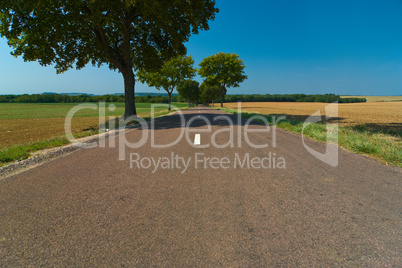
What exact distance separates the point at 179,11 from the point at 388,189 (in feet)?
49.4

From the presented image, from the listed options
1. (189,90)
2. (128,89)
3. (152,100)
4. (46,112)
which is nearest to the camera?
(128,89)

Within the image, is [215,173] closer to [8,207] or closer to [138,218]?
[138,218]

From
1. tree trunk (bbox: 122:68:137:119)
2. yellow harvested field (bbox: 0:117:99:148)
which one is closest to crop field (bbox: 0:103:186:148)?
yellow harvested field (bbox: 0:117:99:148)

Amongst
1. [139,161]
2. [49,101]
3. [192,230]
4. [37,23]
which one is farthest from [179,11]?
[49,101]

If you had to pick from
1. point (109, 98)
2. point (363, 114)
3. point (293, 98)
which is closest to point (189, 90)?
point (363, 114)

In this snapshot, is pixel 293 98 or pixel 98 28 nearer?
pixel 98 28

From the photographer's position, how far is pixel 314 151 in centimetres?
557

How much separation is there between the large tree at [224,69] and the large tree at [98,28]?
2648 centimetres

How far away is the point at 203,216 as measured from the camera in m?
2.30

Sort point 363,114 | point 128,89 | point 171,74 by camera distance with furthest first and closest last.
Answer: point 171,74, point 363,114, point 128,89

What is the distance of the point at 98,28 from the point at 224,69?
3295 centimetres

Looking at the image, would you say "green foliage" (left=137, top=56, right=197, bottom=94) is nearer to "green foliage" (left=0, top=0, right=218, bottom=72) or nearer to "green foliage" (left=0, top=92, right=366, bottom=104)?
"green foliage" (left=0, top=0, right=218, bottom=72)

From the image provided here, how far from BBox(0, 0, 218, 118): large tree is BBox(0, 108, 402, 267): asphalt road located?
11.1m

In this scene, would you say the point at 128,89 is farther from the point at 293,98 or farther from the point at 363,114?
the point at 293,98
